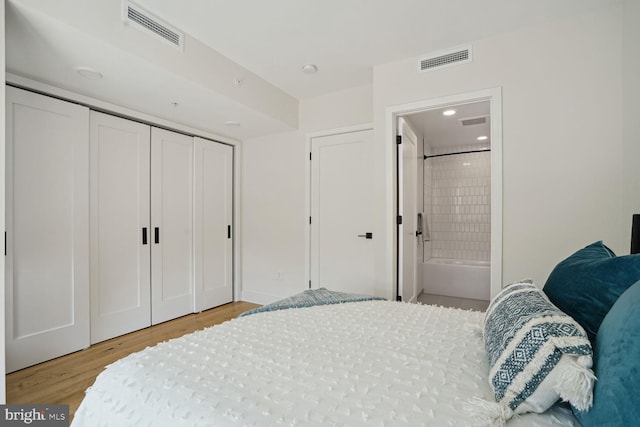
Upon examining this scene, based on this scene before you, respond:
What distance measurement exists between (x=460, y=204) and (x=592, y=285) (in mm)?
4633

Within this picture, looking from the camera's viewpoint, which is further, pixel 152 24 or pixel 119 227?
pixel 119 227

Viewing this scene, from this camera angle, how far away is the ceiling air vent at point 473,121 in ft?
13.0

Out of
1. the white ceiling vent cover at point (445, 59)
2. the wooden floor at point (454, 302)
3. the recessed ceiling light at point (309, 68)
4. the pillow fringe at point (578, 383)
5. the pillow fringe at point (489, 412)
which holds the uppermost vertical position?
the recessed ceiling light at point (309, 68)

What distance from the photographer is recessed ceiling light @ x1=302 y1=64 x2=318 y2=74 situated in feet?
10.2

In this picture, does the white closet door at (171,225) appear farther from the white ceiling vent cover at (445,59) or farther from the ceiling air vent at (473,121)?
the ceiling air vent at (473,121)

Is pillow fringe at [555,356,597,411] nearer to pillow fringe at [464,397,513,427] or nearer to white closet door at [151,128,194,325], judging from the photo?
pillow fringe at [464,397,513,427]

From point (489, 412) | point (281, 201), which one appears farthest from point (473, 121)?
point (489, 412)

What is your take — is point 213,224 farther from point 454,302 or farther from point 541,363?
point 541,363

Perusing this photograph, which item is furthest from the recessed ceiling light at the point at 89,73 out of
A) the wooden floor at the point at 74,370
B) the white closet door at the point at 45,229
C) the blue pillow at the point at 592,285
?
the blue pillow at the point at 592,285

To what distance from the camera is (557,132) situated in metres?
2.38

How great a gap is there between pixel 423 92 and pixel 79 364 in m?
3.64

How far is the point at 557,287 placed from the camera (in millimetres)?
1198

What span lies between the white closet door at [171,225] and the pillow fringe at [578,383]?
3.53 meters

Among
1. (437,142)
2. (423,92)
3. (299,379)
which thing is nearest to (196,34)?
(423,92)
